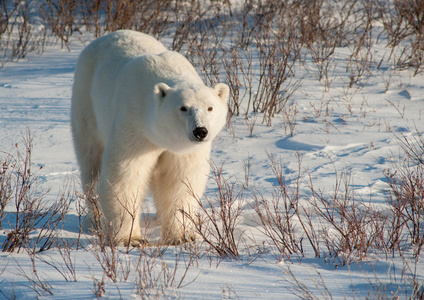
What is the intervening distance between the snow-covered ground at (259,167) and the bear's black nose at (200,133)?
716 mm

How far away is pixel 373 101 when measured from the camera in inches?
263

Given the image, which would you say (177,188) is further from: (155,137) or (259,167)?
(259,167)

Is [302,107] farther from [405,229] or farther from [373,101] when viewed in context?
[405,229]

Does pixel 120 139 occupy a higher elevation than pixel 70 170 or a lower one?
higher

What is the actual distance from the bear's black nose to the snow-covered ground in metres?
0.72

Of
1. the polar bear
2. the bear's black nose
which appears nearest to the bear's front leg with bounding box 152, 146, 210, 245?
the polar bear

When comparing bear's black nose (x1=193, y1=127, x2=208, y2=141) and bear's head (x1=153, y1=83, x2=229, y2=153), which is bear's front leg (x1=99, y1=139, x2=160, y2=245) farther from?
bear's black nose (x1=193, y1=127, x2=208, y2=141)

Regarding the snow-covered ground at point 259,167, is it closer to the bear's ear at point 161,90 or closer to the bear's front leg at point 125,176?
the bear's front leg at point 125,176

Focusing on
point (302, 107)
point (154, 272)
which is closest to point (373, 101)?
point (302, 107)

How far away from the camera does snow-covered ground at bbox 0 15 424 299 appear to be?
7.88 ft

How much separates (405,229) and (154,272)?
1943mm

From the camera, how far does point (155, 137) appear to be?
328cm

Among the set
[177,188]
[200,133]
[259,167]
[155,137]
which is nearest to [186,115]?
[200,133]

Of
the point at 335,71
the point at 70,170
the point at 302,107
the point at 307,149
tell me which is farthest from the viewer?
the point at 335,71
